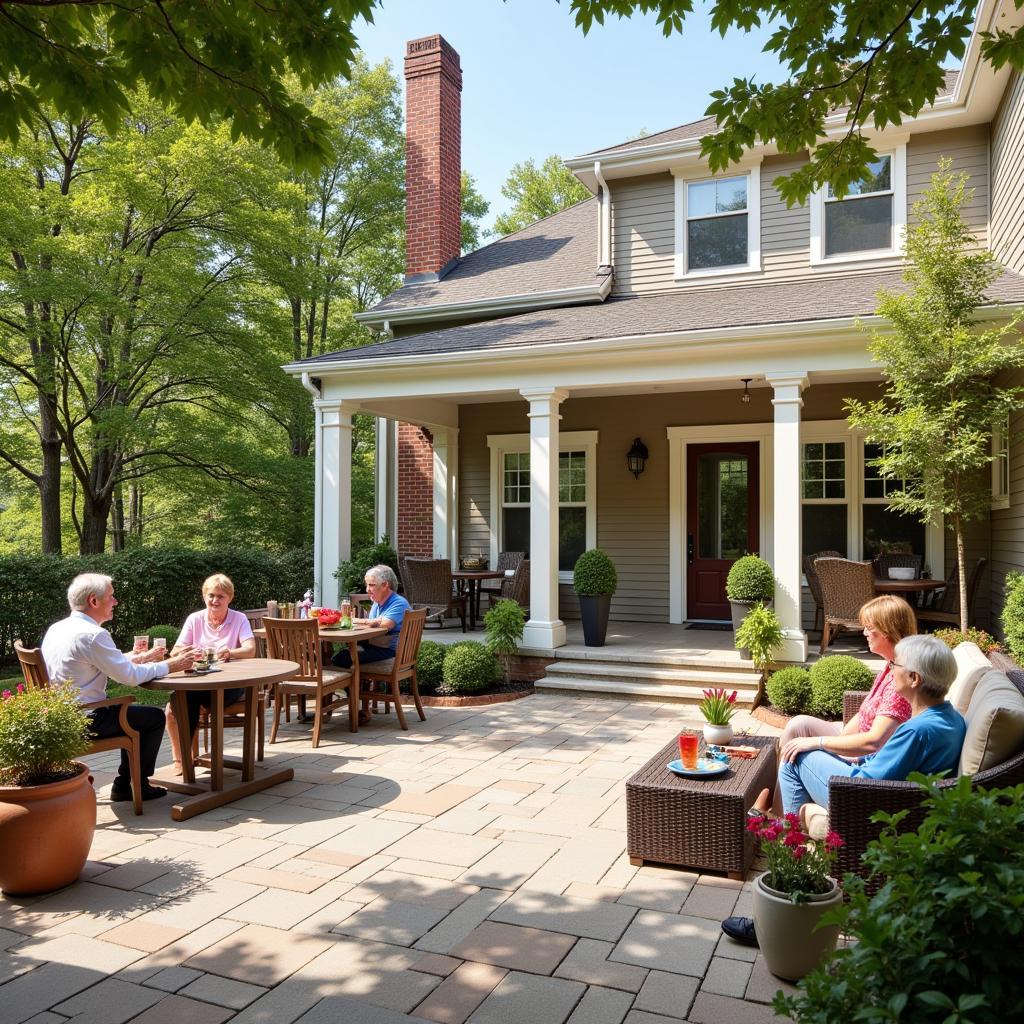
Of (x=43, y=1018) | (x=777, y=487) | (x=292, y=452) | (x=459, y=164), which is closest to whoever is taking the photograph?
(x=43, y=1018)

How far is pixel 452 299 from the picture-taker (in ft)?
40.7

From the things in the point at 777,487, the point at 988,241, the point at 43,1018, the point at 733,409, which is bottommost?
the point at 43,1018

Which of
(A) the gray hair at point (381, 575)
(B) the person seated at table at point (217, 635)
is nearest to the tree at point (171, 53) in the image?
(B) the person seated at table at point (217, 635)

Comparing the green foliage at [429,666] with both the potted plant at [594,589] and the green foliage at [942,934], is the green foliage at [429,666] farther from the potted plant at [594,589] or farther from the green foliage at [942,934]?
the green foliage at [942,934]

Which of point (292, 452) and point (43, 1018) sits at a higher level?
point (292, 452)

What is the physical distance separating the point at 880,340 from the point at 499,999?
6495mm

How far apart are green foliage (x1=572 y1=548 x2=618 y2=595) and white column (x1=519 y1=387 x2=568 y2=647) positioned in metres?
0.32

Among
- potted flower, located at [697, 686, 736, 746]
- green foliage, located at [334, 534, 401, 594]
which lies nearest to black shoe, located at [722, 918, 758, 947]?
potted flower, located at [697, 686, 736, 746]

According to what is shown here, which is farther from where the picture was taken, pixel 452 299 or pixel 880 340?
pixel 452 299

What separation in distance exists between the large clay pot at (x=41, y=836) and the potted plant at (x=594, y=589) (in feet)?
19.5

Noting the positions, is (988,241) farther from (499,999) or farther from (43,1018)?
(43,1018)

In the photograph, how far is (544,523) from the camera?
9.23m

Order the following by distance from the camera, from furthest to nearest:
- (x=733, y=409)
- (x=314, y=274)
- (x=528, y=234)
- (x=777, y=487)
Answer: (x=314, y=274)
(x=528, y=234)
(x=733, y=409)
(x=777, y=487)

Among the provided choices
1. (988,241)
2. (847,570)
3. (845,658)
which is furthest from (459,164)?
(845,658)
